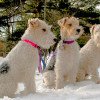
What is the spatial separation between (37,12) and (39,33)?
56.0ft

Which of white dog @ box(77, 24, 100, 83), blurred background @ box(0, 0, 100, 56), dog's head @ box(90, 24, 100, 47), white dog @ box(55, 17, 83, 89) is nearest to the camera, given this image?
white dog @ box(55, 17, 83, 89)

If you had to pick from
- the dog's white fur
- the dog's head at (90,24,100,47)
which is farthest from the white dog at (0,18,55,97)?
the dog's head at (90,24,100,47)

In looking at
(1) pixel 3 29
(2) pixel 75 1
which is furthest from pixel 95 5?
(1) pixel 3 29

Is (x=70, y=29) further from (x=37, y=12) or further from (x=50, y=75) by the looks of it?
(x=37, y=12)

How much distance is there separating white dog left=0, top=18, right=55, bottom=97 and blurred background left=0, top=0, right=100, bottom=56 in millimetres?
15812

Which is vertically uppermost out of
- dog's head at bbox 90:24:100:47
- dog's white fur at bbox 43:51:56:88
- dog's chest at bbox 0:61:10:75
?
dog's head at bbox 90:24:100:47

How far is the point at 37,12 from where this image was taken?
77.7 feet

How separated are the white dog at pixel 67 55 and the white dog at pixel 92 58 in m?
0.42

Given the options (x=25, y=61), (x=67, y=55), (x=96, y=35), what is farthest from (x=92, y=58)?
(x=25, y=61)

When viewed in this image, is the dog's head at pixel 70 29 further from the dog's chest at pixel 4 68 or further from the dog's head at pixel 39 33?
the dog's chest at pixel 4 68

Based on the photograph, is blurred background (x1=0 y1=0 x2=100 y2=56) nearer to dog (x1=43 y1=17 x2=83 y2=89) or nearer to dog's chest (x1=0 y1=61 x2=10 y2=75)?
dog (x1=43 y1=17 x2=83 y2=89)

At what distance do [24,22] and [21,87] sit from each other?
16880 mm

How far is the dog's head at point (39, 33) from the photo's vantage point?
264 inches

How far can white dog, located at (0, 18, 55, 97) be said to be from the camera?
645 centimetres
